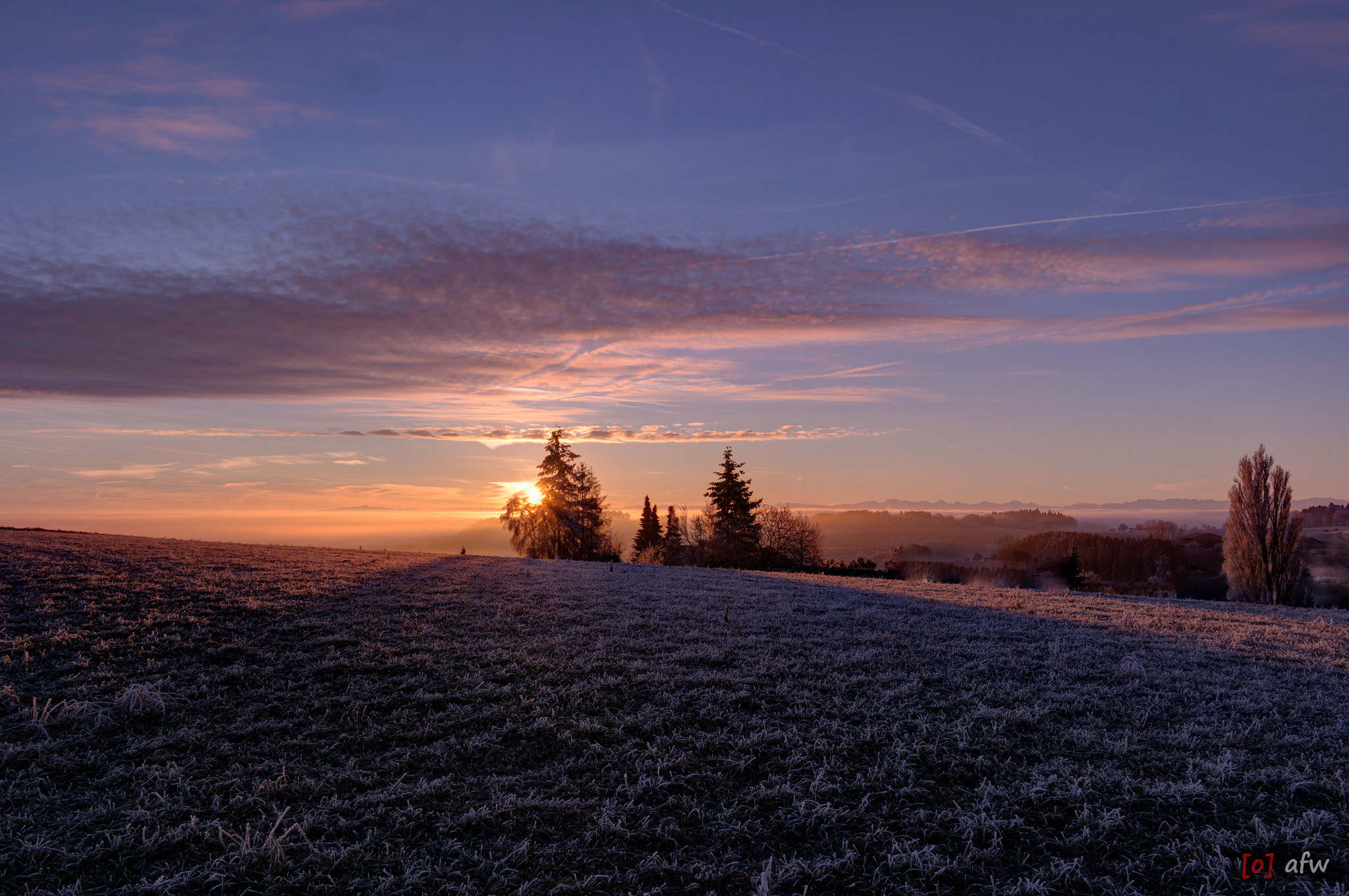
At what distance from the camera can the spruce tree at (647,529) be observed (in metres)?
75.3

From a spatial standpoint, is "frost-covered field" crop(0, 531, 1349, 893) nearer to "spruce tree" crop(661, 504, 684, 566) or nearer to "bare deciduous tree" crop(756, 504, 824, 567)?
"spruce tree" crop(661, 504, 684, 566)

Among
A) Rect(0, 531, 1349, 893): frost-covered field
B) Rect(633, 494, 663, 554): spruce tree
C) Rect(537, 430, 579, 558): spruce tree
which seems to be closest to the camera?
Rect(0, 531, 1349, 893): frost-covered field

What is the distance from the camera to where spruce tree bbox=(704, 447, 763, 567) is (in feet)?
175

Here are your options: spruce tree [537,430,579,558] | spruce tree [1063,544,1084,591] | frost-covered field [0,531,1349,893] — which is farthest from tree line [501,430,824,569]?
frost-covered field [0,531,1349,893]

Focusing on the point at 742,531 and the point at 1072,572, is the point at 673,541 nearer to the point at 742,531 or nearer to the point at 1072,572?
the point at 742,531

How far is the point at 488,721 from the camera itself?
6809 millimetres

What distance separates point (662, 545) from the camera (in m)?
62.2

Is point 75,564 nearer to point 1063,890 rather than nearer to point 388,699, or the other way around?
point 388,699

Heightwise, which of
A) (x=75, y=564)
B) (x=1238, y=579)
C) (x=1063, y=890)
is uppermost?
(x=75, y=564)

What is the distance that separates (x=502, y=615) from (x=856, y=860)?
28.8 feet

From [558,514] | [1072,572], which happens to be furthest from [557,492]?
[1072,572]

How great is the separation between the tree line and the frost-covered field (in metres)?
39.5


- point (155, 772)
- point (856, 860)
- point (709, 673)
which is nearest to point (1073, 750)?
point (856, 860)

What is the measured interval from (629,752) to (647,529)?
71.6 m
